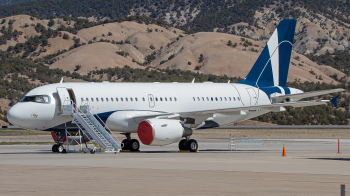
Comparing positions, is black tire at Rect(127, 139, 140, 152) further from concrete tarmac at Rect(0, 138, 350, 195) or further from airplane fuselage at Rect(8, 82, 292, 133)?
concrete tarmac at Rect(0, 138, 350, 195)

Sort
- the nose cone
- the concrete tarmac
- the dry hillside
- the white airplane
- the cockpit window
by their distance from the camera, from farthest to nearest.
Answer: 1. the dry hillside
2. the cockpit window
3. the white airplane
4. the nose cone
5. the concrete tarmac

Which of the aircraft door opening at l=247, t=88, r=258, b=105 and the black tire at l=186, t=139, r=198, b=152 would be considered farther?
the aircraft door opening at l=247, t=88, r=258, b=105

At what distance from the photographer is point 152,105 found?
31.7 metres

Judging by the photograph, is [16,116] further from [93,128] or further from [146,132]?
[146,132]

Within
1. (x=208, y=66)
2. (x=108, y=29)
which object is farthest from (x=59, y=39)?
(x=208, y=66)

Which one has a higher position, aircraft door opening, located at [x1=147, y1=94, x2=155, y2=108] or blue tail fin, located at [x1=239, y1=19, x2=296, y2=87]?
blue tail fin, located at [x1=239, y1=19, x2=296, y2=87]

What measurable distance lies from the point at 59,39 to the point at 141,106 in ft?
342

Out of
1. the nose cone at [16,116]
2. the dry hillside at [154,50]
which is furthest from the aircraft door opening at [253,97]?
the dry hillside at [154,50]

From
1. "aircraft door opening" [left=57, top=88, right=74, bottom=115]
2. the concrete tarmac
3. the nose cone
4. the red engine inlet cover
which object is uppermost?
"aircraft door opening" [left=57, top=88, right=74, bottom=115]

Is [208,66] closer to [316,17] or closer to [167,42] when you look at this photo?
[167,42]

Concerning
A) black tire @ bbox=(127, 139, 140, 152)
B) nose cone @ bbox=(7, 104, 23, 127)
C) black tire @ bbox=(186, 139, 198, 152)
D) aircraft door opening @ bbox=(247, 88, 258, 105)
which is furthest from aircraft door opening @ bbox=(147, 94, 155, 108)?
aircraft door opening @ bbox=(247, 88, 258, 105)

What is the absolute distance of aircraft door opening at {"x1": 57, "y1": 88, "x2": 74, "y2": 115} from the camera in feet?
94.1

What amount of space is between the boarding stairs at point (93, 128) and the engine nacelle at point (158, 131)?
1590mm

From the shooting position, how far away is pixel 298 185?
14594 mm
